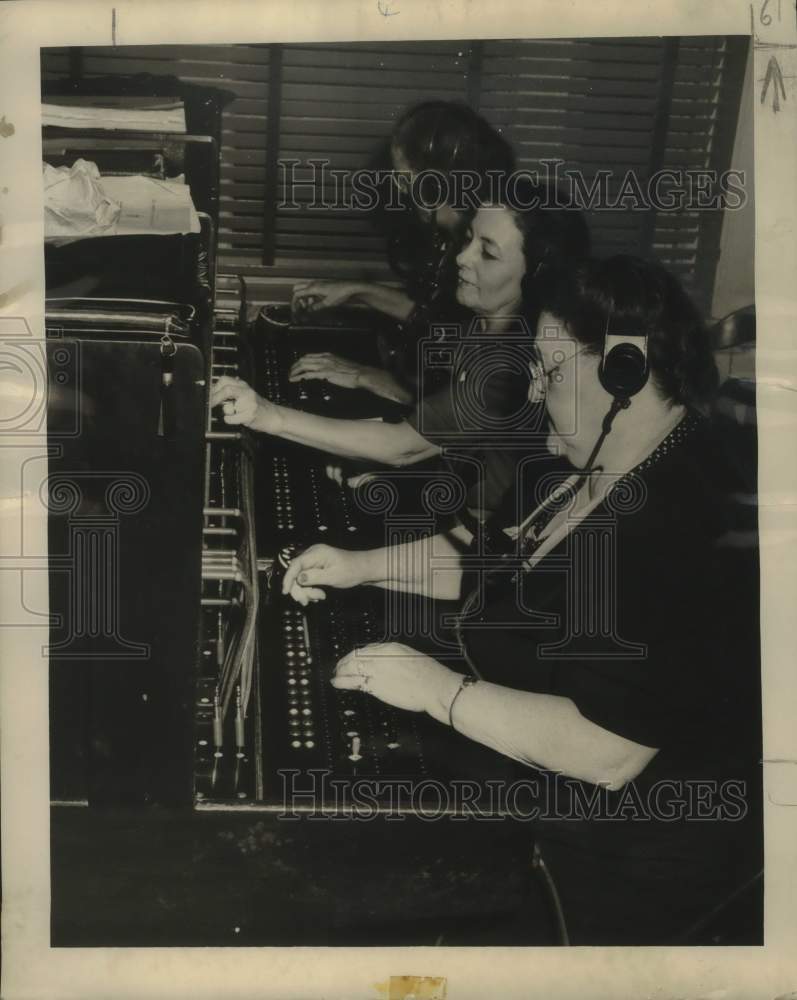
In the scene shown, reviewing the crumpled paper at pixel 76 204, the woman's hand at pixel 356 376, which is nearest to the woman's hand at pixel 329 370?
the woman's hand at pixel 356 376

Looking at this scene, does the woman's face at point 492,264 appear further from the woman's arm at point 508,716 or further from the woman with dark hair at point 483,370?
the woman's arm at point 508,716

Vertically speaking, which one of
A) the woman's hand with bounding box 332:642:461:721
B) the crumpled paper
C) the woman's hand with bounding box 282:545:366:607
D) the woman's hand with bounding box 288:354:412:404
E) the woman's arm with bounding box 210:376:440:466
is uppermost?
the crumpled paper

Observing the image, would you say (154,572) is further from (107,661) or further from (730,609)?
(730,609)

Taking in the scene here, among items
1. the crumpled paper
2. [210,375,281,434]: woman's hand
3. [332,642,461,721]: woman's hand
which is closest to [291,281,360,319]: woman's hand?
[210,375,281,434]: woman's hand

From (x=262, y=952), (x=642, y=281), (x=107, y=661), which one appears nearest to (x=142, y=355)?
(x=107, y=661)

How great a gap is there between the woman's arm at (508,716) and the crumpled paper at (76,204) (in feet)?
1.99

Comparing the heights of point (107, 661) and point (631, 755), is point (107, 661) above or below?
above

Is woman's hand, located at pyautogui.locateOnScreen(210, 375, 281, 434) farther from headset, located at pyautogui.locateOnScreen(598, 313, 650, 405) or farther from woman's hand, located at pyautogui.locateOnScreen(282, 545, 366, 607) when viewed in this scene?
headset, located at pyautogui.locateOnScreen(598, 313, 650, 405)

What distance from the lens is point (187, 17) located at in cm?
129

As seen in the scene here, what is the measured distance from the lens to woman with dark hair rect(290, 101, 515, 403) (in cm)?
129

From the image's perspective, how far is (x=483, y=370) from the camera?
1.29 metres

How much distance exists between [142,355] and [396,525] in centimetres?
40

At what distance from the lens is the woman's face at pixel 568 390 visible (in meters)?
1.27

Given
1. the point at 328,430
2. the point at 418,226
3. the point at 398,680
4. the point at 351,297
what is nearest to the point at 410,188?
the point at 418,226
